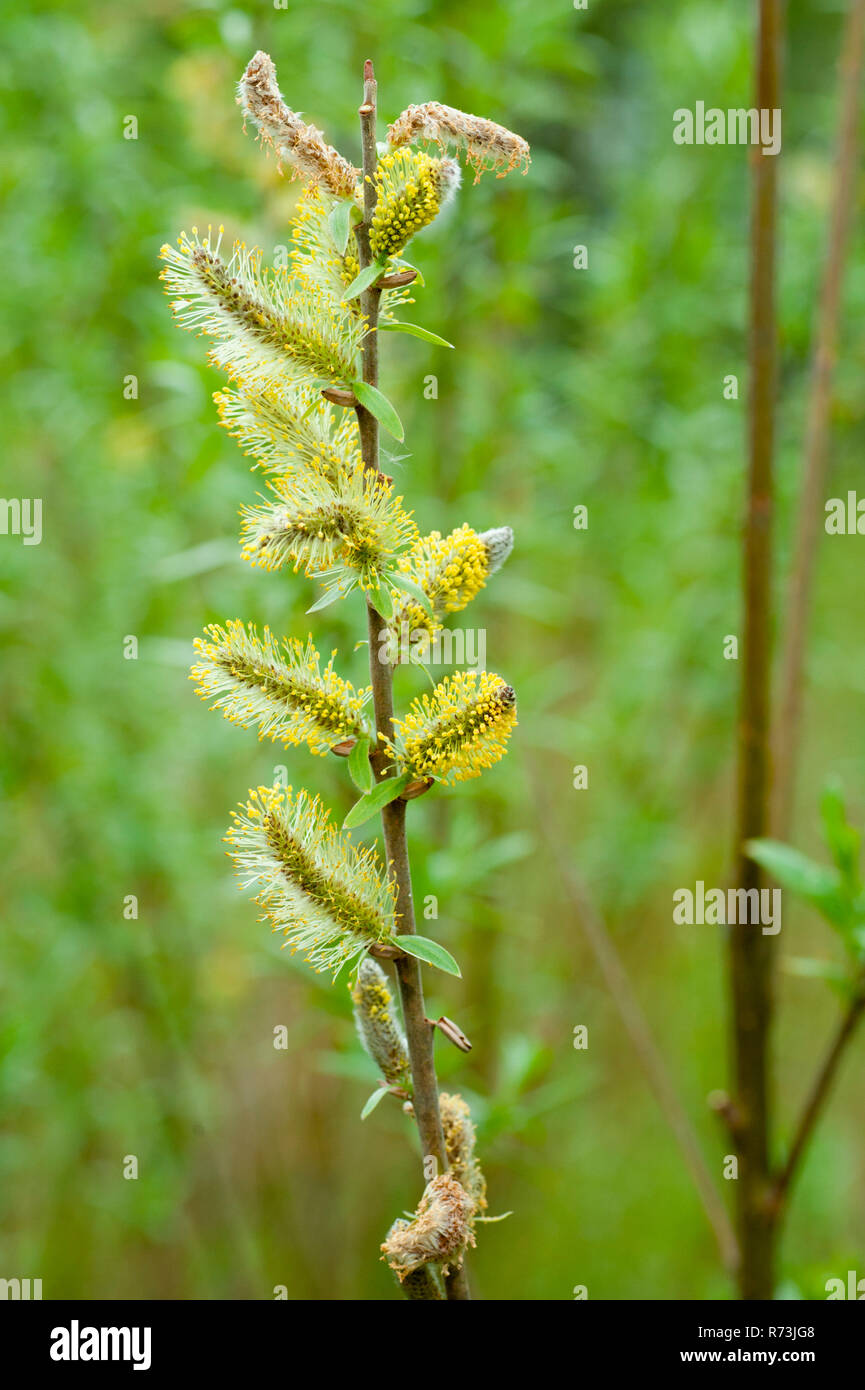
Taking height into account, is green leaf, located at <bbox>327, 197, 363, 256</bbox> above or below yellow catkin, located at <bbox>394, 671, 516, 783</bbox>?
above

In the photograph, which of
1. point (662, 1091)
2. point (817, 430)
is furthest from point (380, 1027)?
point (817, 430)

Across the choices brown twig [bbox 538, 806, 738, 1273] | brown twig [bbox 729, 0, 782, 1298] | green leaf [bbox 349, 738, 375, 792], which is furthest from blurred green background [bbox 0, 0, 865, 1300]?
green leaf [bbox 349, 738, 375, 792]

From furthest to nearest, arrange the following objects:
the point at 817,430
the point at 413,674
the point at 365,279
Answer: the point at 413,674 → the point at 817,430 → the point at 365,279

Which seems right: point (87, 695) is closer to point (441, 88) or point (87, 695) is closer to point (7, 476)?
point (7, 476)

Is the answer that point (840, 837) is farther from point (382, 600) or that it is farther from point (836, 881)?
point (382, 600)

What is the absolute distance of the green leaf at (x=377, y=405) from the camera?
0.44m

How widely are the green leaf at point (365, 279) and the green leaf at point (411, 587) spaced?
0.12 m

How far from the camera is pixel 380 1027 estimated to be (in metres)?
0.50

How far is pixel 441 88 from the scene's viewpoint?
1238 millimetres

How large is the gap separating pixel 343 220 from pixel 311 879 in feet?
0.91

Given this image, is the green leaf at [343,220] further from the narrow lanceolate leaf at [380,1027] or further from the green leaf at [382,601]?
the narrow lanceolate leaf at [380,1027]

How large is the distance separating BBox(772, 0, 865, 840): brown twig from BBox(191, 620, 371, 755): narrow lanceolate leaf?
0.59 m

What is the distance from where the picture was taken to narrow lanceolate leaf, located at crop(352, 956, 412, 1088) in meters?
0.50

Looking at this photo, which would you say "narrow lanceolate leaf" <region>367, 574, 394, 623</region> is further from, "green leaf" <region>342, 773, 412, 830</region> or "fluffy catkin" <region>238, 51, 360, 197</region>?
"fluffy catkin" <region>238, 51, 360, 197</region>
